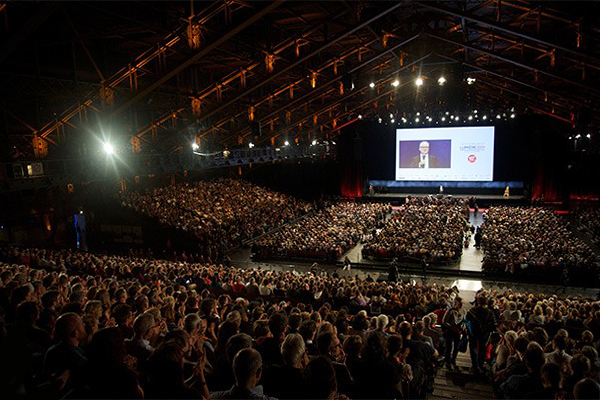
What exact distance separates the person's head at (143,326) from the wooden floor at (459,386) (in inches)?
145

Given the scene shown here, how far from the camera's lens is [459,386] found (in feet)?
20.5

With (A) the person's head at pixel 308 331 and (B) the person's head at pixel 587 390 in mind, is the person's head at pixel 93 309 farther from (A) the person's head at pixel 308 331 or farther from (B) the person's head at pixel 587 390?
(B) the person's head at pixel 587 390

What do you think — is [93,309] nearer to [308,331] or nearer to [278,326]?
[278,326]

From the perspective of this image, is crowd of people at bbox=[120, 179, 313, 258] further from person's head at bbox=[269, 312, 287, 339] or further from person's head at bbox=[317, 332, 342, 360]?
person's head at bbox=[317, 332, 342, 360]

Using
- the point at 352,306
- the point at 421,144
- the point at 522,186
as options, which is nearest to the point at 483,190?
the point at 522,186

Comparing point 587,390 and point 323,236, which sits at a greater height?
point 587,390

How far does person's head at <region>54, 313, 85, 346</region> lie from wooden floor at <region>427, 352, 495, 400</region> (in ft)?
14.1

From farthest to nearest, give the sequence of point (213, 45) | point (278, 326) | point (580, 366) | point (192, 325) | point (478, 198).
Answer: point (478, 198) → point (213, 45) → point (192, 325) → point (278, 326) → point (580, 366)

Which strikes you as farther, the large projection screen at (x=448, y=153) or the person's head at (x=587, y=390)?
the large projection screen at (x=448, y=153)

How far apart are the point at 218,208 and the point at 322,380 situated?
23270 millimetres

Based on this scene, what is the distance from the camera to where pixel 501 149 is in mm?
34281

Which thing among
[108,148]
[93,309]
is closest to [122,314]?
[93,309]

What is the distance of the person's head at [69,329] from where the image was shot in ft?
10.6

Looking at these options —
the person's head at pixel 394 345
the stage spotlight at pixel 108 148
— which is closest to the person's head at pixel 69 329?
the person's head at pixel 394 345
